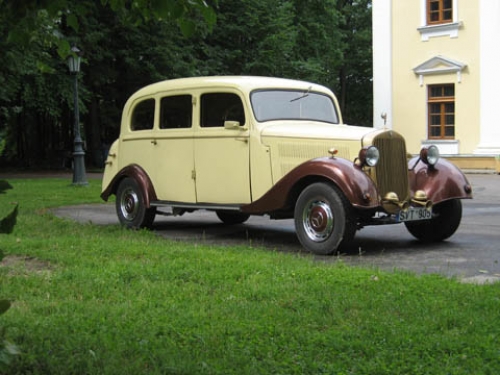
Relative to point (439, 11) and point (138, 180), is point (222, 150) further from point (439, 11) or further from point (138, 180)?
point (439, 11)

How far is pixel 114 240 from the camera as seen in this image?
8406 mm

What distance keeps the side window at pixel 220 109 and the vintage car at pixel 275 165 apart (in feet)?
0.04

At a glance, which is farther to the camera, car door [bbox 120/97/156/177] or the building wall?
the building wall

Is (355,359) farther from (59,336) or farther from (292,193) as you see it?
(292,193)

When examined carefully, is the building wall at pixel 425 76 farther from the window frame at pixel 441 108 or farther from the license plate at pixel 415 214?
the license plate at pixel 415 214

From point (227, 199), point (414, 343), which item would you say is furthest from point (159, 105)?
point (414, 343)

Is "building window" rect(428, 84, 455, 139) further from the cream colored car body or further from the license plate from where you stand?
the license plate

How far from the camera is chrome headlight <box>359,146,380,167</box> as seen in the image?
7719 millimetres

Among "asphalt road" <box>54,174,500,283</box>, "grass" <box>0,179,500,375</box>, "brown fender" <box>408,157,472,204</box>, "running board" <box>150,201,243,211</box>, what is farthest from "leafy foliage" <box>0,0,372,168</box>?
"grass" <box>0,179,500,375</box>

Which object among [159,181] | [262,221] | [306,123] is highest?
[306,123]

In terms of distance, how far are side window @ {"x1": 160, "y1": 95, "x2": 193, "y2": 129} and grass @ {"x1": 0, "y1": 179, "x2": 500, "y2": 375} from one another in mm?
2709

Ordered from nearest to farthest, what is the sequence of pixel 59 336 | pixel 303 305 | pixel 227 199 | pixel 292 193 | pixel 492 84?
pixel 59 336, pixel 303 305, pixel 292 193, pixel 227 199, pixel 492 84

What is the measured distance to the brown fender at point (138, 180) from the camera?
9.83m

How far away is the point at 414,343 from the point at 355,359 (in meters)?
0.42
